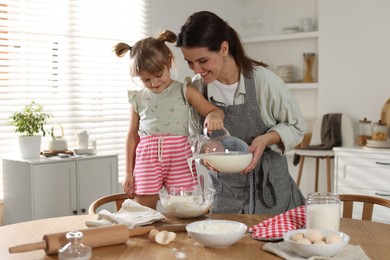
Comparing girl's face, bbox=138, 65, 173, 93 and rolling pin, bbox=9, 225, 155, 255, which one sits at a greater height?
girl's face, bbox=138, 65, 173, 93

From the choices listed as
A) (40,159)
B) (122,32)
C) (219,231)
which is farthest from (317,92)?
(219,231)

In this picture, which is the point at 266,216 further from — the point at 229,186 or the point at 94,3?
the point at 94,3

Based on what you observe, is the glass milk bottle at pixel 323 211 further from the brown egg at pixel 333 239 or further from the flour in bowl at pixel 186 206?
the flour in bowl at pixel 186 206

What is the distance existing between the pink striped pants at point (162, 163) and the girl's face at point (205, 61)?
0.41 meters

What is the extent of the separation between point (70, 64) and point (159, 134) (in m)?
2.06

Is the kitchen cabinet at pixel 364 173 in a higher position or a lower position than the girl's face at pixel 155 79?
lower

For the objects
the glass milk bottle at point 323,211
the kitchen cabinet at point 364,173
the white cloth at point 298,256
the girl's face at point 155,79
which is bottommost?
the kitchen cabinet at point 364,173

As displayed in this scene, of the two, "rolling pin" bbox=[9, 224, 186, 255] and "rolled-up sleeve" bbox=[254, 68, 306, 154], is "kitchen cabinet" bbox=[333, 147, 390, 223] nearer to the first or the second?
"rolled-up sleeve" bbox=[254, 68, 306, 154]

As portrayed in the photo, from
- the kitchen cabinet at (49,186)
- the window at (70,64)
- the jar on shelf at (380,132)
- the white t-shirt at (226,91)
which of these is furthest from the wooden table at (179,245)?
the jar on shelf at (380,132)

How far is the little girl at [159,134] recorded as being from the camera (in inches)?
96.0

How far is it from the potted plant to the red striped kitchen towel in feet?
7.90

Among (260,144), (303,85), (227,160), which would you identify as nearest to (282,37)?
(303,85)

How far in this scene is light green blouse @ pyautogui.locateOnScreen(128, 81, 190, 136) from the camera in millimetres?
2496

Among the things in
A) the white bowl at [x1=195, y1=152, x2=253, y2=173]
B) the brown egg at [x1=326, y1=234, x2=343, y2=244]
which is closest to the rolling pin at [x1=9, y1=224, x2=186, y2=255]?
the white bowl at [x1=195, y1=152, x2=253, y2=173]
